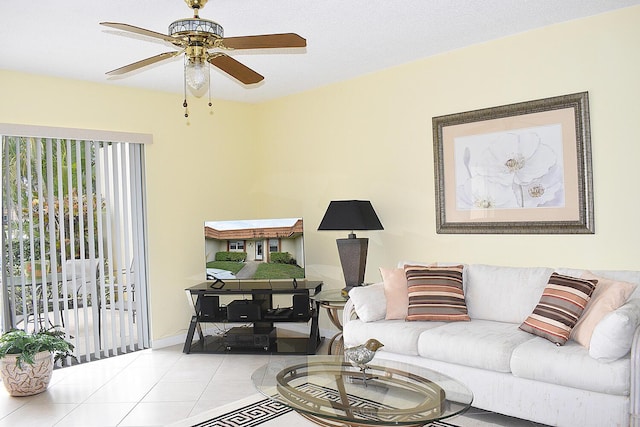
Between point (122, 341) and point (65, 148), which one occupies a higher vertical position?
point (65, 148)

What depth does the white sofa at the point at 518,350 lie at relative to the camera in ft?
9.27

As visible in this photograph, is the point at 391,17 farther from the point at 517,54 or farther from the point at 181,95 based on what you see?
the point at 181,95

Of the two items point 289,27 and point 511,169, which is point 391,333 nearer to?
point 511,169

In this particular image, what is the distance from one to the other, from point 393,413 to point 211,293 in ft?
10.5

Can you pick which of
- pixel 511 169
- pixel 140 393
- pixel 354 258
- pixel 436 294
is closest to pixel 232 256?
pixel 354 258

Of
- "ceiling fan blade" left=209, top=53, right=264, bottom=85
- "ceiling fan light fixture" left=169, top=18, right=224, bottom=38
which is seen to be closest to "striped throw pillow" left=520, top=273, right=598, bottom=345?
"ceiling fan blade" left=209, top=53, right=264, bottom=85

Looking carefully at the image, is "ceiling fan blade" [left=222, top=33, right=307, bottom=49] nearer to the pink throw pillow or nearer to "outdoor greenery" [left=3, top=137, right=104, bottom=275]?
the pink throw pillow

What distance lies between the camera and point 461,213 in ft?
14.9

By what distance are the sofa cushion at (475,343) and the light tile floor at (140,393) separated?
38cm

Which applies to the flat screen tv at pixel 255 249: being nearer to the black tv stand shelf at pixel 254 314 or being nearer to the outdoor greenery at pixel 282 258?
the outdoor greenery at pixel 282 258

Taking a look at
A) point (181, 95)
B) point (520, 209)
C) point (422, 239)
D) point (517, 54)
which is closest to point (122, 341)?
point (181, 95)

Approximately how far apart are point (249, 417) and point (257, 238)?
84.2 inches

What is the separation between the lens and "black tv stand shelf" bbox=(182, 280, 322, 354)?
→ 523cm

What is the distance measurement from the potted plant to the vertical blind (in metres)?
0.51
